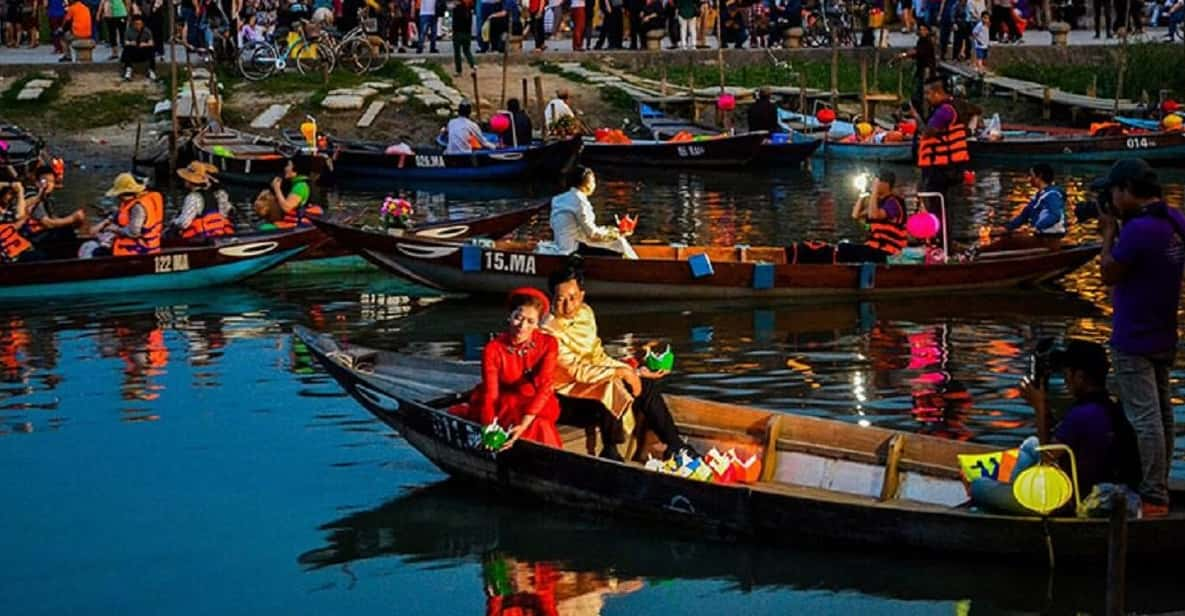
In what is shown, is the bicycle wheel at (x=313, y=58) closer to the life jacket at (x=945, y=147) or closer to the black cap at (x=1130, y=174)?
the life jacket at (x=945, y=147)

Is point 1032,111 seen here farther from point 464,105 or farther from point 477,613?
point 477,613

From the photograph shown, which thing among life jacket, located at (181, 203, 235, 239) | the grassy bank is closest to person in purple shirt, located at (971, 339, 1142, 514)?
life jacket, located at (181, 203, 235, 239)

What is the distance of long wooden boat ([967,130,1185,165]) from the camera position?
108 feet

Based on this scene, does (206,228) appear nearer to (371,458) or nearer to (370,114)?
(371,458)

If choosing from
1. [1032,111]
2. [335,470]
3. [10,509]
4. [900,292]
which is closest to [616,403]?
[335,470]

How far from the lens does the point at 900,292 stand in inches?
790

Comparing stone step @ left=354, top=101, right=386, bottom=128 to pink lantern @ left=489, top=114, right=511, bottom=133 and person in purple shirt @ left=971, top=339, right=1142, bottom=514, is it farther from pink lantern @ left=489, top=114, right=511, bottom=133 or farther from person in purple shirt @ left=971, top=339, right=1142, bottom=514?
person in purple shirt @ left=971, top=339, right=1142, bottom=514

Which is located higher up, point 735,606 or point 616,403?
point 616,403

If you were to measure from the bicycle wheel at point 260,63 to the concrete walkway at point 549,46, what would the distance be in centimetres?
175

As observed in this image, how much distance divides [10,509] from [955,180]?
1210 cm

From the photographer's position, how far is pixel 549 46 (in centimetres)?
4369

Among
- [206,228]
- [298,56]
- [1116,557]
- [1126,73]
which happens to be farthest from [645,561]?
[1126,73]

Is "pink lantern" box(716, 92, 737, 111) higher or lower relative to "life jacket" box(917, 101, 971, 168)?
lower

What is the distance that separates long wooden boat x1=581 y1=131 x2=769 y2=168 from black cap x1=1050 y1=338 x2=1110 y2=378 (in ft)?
74.9
